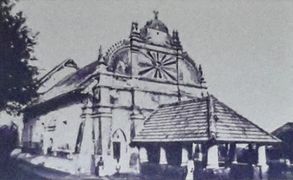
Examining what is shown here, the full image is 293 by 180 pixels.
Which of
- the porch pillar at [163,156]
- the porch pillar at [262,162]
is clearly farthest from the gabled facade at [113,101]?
the porch pillar at [262,162]

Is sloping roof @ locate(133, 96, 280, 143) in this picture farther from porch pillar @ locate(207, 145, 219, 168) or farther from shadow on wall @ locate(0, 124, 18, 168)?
shadow on wall @ locate(0, 124, 18, 168)

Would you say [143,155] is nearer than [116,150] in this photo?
Yes

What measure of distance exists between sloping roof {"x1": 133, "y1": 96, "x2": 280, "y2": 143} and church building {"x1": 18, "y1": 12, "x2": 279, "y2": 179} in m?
0.02

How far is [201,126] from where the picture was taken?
22.2 feet

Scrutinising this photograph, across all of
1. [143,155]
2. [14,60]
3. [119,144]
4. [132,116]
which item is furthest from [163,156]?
[14,60]

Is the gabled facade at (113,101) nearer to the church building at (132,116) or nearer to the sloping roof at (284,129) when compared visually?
the church building at (132,116)

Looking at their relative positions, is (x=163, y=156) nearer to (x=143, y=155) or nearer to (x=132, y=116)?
(x=143, y=155)

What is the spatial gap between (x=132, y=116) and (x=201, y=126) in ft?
7.01

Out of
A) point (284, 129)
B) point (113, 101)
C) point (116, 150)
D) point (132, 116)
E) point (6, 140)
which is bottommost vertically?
point (116, 150)

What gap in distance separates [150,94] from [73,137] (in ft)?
7.35

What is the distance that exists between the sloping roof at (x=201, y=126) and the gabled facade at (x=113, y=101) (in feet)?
1.90

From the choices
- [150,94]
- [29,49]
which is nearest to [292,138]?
[150,94]

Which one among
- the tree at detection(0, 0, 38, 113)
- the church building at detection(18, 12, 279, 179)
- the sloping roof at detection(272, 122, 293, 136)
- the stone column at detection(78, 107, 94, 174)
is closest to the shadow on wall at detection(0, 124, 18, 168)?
the church building at detection(18, 12, 279, 179)

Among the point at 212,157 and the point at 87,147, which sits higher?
the point at 87,147
